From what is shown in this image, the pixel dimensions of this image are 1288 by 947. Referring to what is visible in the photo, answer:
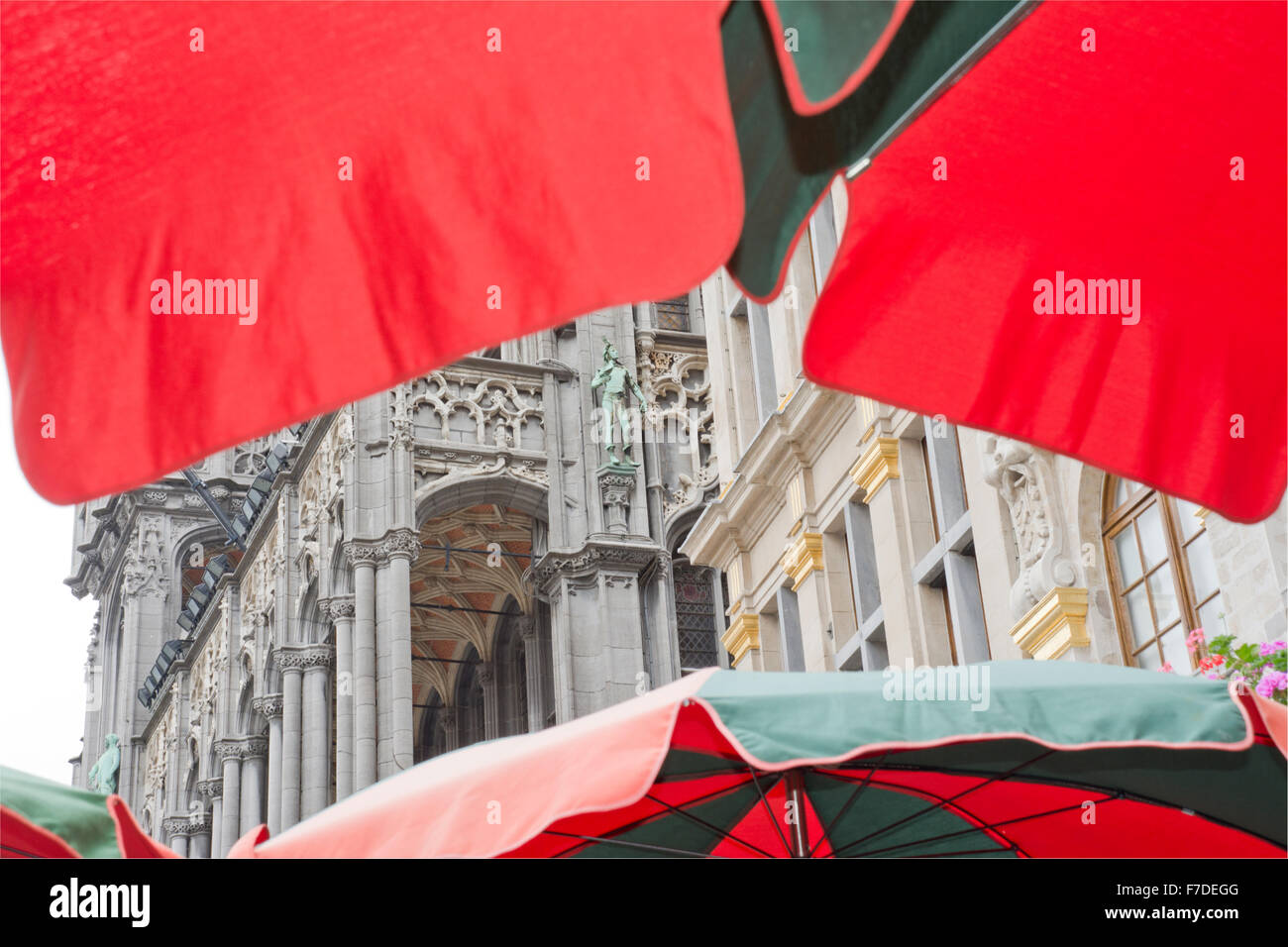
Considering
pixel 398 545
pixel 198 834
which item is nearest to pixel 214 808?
pixel 198 834

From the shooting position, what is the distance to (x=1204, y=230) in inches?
299

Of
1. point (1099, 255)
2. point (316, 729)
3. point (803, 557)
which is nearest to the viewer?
point (1099, 255)

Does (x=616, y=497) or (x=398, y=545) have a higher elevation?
(x=616, y=497)

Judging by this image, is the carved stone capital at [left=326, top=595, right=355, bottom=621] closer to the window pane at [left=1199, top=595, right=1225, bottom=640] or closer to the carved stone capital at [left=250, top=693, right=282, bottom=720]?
the carved stone capital at [left=250, top=693, right=282, bottom=720]

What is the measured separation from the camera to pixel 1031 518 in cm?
1555

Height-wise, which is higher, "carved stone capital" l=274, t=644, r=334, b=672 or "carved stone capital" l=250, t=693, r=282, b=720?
"carved stone capital" l=274, t=644, r=334, b=672

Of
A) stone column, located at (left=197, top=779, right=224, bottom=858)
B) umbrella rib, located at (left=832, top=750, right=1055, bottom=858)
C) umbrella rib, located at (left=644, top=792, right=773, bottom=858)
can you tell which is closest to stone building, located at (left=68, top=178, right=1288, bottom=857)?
stone column, located at (left=197, top=779, right=224, bottom=858)

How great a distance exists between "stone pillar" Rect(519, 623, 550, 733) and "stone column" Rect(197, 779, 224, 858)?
7.94 meters

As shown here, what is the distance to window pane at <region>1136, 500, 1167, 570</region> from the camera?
14.1 meters

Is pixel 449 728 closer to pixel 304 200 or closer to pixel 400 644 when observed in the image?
pixel 400 644

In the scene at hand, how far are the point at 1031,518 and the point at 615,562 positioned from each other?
18073mm

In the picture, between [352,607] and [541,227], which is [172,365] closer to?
[541,227]
